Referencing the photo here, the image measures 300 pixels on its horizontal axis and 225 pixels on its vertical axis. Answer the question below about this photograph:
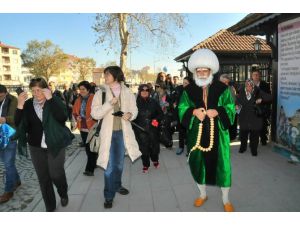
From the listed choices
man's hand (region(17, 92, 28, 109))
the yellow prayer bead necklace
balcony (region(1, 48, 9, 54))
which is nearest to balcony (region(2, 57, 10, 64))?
balcony (region(1, 48, 9, 54))

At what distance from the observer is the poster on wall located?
6.09 m

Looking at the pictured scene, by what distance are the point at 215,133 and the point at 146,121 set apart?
88.0 inches

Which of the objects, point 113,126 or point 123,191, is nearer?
point 113,126

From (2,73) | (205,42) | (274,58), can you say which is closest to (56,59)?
(2,73)

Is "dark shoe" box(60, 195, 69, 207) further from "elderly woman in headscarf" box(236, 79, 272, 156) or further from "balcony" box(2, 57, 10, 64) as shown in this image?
"balcony" box(2, 57, 10, 64)

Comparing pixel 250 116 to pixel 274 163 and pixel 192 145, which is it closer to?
pixel 274 163

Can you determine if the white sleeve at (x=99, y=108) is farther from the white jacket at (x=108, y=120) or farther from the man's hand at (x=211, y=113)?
the man's hand at (x=211, y=113)

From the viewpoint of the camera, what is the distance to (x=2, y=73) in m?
86.7

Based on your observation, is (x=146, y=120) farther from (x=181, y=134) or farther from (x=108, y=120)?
(x=108, y=120)

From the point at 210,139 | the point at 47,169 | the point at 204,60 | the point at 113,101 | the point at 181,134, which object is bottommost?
the point at 181,134

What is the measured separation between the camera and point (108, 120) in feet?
13.2

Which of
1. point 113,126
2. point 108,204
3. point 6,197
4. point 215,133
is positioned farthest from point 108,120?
point 6,197

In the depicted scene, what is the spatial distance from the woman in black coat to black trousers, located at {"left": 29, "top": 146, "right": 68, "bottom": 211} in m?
2.02

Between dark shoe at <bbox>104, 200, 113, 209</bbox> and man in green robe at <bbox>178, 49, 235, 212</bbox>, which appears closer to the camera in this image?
man in green robe at <bbox>178, 49, 235, 212</bbox>
